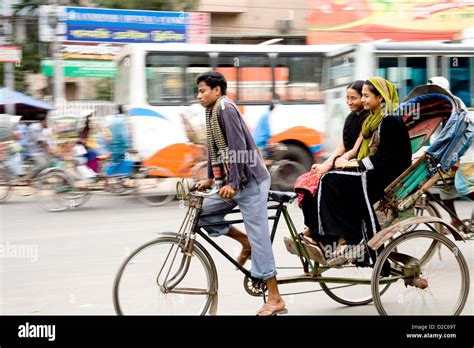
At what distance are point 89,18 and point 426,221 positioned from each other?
1501 centimetres

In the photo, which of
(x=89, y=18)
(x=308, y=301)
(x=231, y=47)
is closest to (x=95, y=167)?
(x=231, y=47)

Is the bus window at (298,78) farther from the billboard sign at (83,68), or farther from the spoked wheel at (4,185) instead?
the billboard sign at (83,68)

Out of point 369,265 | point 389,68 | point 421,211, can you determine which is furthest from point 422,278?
point 389,68

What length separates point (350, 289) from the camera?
5121mm

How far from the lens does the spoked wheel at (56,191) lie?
1039 centimetres

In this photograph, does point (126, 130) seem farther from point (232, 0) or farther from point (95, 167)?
Result: point (232, 0)

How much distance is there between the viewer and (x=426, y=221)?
445cm

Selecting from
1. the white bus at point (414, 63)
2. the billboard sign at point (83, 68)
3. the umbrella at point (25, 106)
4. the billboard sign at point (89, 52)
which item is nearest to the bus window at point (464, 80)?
the white bus at point (414, 63)

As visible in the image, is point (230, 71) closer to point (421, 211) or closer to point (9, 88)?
point (9, 88)

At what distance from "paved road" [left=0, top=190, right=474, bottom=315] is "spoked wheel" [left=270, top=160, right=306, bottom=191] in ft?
6.09

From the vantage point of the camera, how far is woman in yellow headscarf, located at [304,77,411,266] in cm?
454

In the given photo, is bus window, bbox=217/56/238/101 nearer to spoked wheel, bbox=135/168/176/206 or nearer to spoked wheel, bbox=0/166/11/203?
spoked wheel, bbox=135/168/176/206

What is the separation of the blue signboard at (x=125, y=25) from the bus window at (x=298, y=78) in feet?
Result: 20.2
